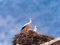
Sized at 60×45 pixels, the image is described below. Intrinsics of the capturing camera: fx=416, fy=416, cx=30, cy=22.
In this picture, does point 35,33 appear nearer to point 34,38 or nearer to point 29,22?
point 34,38

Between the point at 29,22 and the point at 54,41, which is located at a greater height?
the point at 29,22

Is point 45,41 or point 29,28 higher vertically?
point 29,28

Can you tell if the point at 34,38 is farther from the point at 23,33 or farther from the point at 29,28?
the point at 29,28

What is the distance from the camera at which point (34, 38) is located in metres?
21.9

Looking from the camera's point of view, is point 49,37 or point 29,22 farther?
point 29,22

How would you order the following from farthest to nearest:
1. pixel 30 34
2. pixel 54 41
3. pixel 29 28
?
pixel 29 28 < pixel 30 34 < pixel 54 41

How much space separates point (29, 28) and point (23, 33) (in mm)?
1979

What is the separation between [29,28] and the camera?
24.4 metres

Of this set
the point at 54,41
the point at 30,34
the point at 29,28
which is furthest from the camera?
the point at 29,28

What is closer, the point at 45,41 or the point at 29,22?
the point at 45,41

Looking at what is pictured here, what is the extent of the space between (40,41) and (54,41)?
1047 mm

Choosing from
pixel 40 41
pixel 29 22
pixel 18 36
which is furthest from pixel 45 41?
pixel 29 22

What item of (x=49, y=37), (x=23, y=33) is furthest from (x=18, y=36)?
(x=49, y=37)

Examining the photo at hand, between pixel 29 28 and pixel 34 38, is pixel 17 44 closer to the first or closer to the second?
pixel 34 38
